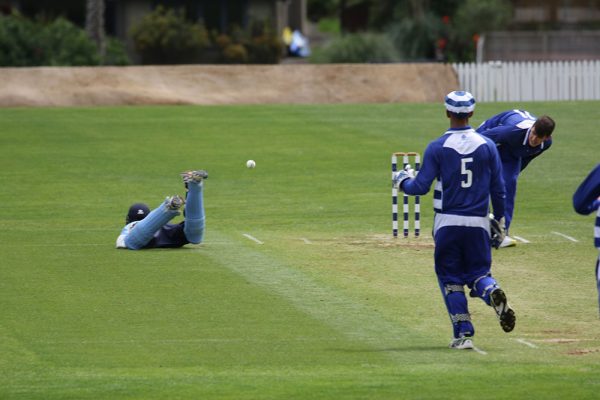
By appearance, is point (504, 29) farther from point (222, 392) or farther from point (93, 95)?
point (222, 392)

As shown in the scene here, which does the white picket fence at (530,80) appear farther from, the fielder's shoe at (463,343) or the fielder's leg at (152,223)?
the fielder's shoe at (463,343)

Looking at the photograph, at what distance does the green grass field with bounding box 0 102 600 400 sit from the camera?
9.68 m

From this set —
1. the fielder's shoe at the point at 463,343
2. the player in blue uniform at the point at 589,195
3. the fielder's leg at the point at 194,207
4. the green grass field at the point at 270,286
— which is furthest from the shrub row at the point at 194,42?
the player in blue uniform at the point at 589,195

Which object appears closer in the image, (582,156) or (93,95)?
(582,156)

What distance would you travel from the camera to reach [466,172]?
35.3ft

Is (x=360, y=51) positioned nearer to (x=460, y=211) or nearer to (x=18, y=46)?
(x=18, y=46)

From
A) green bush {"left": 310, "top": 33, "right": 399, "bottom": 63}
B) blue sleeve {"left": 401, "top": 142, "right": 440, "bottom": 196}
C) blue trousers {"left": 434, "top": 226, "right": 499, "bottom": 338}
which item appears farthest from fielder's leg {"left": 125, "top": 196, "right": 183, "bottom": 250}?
green bush {"left": 310, "top": 33, "right": 399, "bottom": 63}

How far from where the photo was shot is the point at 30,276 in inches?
575

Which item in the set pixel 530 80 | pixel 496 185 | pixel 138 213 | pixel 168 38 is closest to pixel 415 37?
pixel 168 38

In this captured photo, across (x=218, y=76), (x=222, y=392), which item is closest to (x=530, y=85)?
(x=218, y=76)

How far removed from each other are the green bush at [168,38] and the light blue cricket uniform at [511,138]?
34.7m

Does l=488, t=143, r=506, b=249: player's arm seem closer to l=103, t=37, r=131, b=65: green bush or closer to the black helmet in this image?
the black helmet

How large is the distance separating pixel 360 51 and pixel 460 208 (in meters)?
39.3

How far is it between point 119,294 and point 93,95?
77.5 feet
